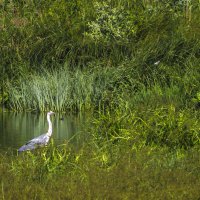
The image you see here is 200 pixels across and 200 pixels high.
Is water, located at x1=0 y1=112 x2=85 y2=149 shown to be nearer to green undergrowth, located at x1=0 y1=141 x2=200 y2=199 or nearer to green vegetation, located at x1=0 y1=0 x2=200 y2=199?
green vegetation, located at x1=0 y1=0 x2=200 y2=199

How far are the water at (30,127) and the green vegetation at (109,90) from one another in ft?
1.87

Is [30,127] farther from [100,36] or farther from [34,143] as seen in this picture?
[100,36]

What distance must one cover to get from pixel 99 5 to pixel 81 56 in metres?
2.30

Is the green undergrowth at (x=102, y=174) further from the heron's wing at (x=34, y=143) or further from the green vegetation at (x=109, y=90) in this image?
the heron's wing at (x=34, y=143)

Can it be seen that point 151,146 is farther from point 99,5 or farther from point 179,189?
point 99,5

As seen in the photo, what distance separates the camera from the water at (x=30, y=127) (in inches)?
553

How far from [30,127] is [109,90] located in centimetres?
326

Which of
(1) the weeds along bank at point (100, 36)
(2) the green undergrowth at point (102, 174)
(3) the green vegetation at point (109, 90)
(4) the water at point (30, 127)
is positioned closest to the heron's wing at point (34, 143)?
(3) the green vegetation at point (109, 90)

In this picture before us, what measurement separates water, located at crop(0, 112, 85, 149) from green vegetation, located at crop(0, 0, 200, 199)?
22.4 inches

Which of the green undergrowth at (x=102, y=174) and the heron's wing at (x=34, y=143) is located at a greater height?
the green undergrowth at (x=102, y=174)

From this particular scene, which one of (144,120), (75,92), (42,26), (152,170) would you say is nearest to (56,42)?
(42,26)

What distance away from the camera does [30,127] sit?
1620 cm

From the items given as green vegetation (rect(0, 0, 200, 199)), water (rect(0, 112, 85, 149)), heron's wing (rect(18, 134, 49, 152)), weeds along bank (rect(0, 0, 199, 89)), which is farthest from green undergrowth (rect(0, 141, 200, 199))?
weeds along bank (rect(0, 0, 199, 89))

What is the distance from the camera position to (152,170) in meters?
9.35
